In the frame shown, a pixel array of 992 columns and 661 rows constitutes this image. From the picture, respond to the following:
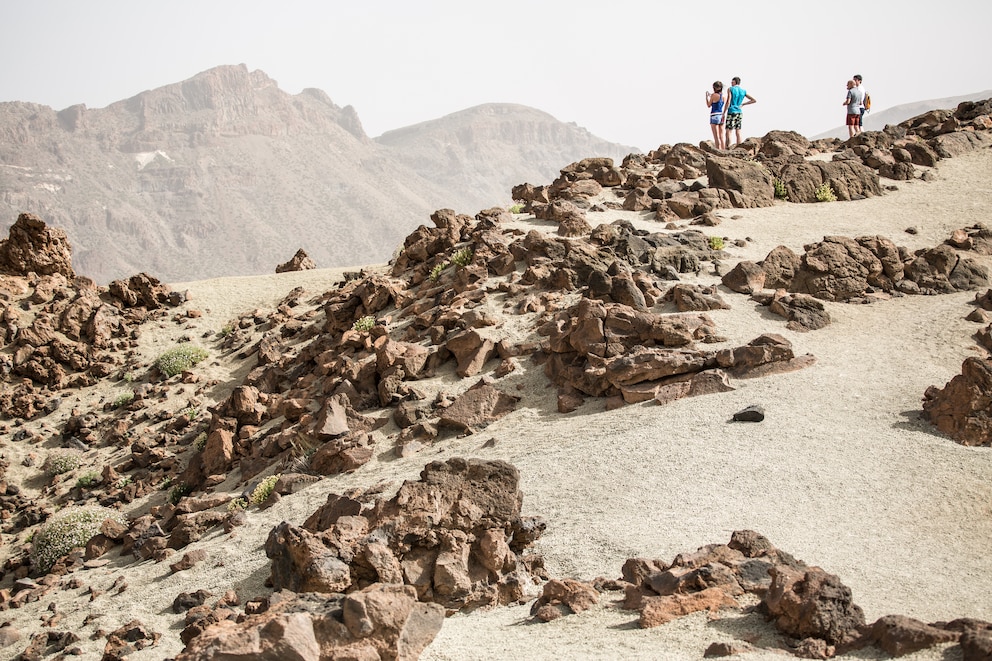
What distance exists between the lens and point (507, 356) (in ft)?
48.8

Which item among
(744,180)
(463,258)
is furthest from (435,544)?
(744,180)

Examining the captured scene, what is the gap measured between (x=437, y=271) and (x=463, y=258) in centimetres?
79

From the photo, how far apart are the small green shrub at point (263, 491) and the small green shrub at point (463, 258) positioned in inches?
279

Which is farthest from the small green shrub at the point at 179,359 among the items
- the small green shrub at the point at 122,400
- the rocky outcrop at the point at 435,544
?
the rocky outcrop at the point at 435,544

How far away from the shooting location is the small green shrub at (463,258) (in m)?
18.6

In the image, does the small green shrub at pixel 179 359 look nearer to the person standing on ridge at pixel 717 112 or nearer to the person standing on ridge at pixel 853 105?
the person standing on ridge at pixel 717 112

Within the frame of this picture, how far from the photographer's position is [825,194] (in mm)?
22719

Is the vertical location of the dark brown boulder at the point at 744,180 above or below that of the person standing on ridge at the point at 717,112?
below

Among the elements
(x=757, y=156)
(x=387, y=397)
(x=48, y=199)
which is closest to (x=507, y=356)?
(x=387, y=397)

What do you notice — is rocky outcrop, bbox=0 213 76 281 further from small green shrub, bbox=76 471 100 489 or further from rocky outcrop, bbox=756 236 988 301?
rocky outcrop, bbox=756 236 988 301

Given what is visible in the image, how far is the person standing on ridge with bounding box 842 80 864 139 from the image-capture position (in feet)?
88.9

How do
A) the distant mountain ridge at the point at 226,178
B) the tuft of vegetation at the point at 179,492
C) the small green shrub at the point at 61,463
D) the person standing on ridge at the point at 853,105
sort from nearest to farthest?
the tuft of vegetation at the point at 179,492 → the small green shrub at the point at 61,463 → the person standing on ridge at the point at 853,105 → the distant mountain ridge at the point at 226,178

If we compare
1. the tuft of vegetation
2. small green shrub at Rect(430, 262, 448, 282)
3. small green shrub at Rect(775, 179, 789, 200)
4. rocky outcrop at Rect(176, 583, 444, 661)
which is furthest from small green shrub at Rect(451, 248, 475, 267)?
rocky outcrop at Rect(176, 583, 444, 661)

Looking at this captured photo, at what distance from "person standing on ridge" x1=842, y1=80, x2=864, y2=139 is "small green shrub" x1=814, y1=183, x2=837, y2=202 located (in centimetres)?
601
